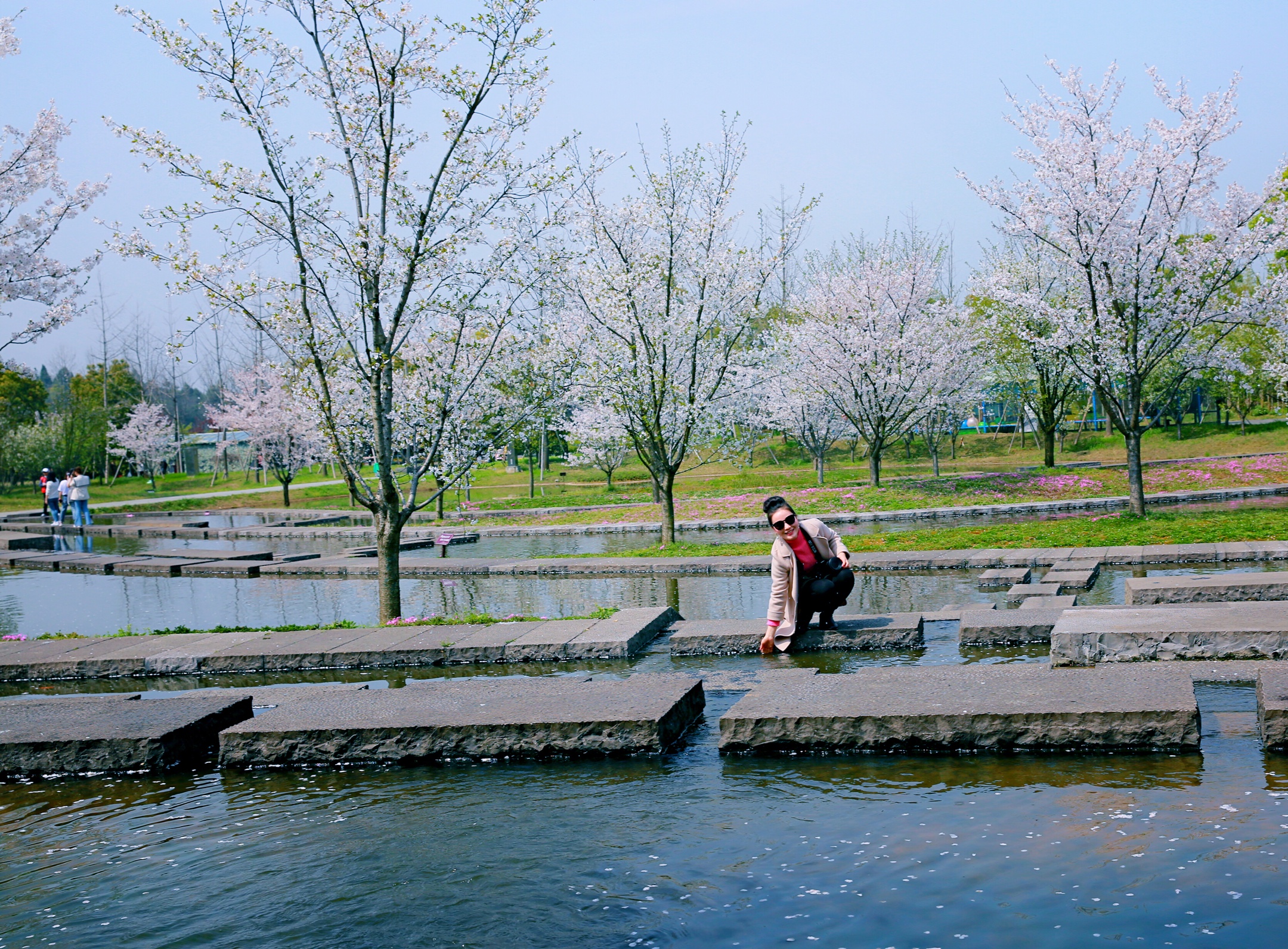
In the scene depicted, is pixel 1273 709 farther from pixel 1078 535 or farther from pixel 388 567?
pixel 1078 535

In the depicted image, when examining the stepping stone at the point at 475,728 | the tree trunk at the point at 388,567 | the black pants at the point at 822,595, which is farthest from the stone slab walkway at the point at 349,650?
the stepping stone at the point at 475,728

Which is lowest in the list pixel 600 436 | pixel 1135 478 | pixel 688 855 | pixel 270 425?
pixel 688 855

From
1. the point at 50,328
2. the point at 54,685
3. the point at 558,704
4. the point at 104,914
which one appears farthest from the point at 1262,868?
the point at 50,328

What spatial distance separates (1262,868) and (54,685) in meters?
9.32

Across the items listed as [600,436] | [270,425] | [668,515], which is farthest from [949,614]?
[270,425]

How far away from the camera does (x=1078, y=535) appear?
16.3m

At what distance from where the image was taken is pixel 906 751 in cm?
553

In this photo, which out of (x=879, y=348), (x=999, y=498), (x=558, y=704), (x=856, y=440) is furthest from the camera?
(x=856, y=440)

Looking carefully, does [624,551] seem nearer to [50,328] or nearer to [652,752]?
[50,328]

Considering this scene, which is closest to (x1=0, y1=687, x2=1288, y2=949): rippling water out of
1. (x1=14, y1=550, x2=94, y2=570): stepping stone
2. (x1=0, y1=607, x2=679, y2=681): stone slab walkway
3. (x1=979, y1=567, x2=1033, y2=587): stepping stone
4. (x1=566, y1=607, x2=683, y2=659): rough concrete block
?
(x1=566, y1=607, x2=683, y2=659): rough concrete block

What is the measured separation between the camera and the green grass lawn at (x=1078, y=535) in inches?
609

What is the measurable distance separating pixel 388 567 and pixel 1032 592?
6.78m

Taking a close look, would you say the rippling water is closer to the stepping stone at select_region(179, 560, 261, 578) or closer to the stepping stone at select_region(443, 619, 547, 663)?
the stepping stone at select_region(443, 619, 547, 663)

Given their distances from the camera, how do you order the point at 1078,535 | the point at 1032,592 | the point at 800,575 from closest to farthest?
the point at 800,575 → the point at 1032,592 → the point at 1078,535
